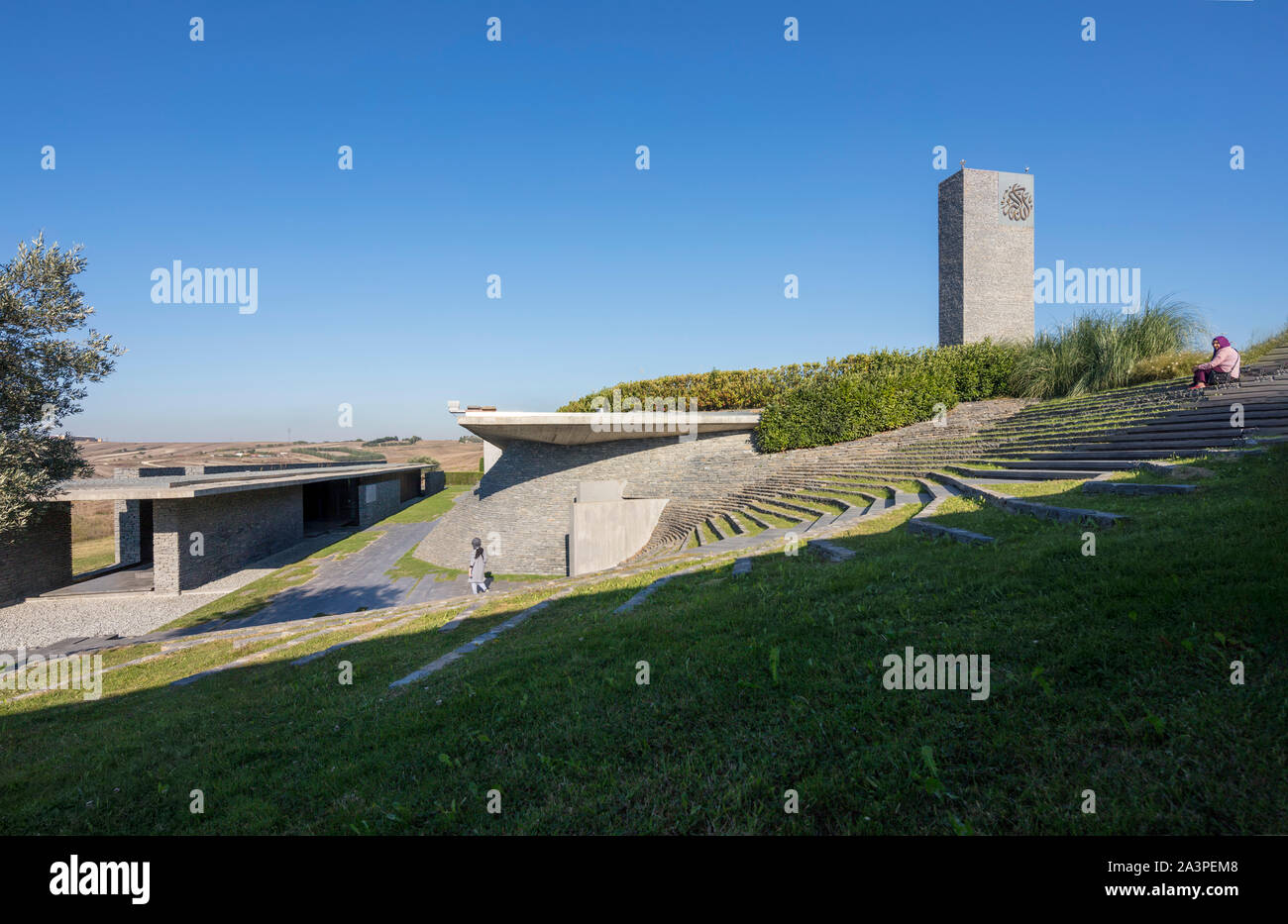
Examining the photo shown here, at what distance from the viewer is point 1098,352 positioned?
16219 millimetres

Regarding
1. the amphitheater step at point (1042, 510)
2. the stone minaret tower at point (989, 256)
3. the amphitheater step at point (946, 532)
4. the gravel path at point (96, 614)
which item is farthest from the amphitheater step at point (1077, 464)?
the gravel path at point (96, 614)

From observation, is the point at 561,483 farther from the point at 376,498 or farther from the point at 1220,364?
the point at 1220,364

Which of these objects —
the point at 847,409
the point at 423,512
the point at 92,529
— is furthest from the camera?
the point at 423,512

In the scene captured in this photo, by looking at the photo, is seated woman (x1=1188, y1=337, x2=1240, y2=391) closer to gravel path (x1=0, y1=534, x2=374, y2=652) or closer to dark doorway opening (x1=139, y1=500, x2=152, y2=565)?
gravel path (x1=0, y1=534, x2=374, y2=652)

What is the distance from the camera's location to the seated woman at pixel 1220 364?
1125cm

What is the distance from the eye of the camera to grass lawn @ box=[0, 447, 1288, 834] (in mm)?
2316

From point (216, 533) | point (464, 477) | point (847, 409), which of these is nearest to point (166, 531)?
point (216, 533)

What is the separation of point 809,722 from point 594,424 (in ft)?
46.5

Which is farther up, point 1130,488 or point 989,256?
point 989,256

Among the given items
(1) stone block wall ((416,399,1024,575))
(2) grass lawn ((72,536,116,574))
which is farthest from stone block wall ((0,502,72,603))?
(1) stone block wall ((416,399,1024,575))

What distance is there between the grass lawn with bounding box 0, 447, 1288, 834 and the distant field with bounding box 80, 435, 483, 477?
63.1 feet

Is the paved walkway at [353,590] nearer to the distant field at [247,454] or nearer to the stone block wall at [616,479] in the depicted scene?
the stone block wall at [616,479]
